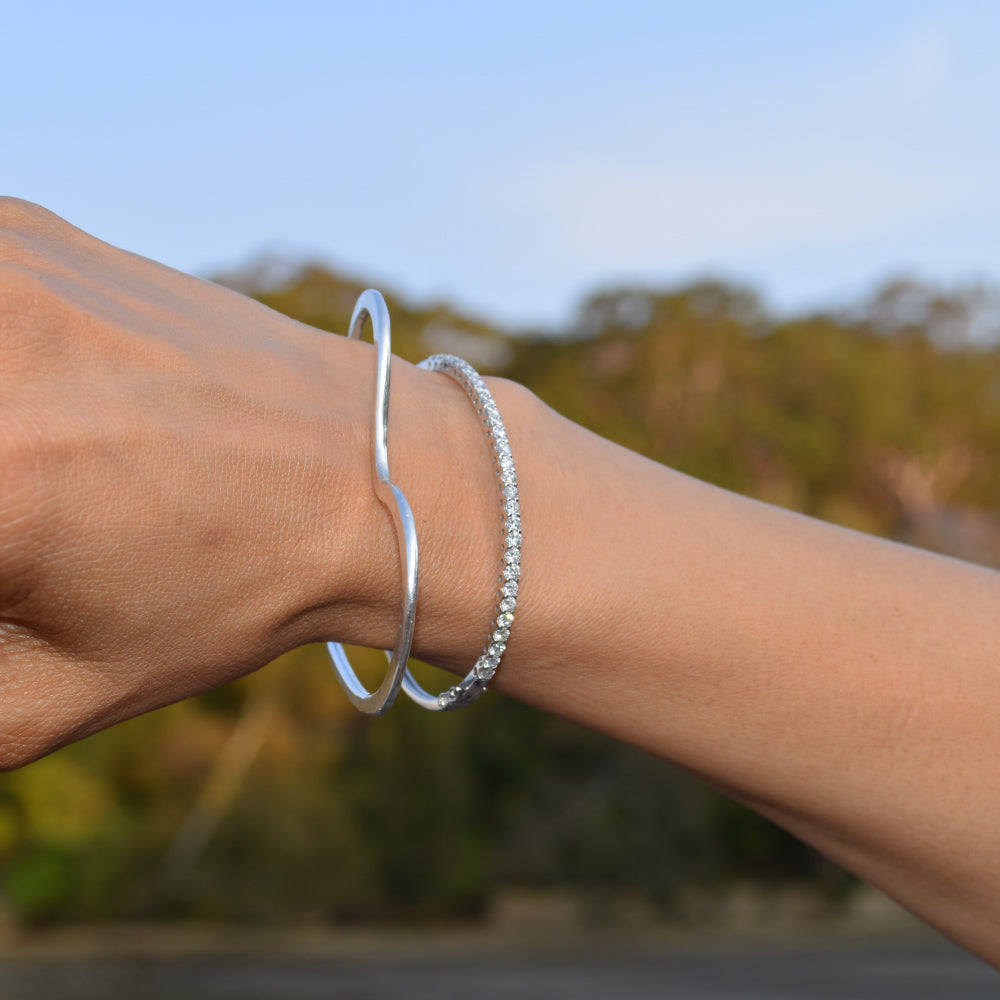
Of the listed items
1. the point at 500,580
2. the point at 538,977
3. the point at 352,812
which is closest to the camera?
the point at 500,580

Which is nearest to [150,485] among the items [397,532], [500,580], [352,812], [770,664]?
[397,532]

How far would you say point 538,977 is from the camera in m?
15.1

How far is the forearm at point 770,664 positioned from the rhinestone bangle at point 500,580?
21mm

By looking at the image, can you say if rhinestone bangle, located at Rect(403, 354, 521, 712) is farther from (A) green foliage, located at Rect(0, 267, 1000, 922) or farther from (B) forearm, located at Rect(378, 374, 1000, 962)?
(A) green foliage, located at Rect(0, 267, 1000, 922)

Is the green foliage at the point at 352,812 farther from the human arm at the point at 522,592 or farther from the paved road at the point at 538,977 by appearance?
the human arm at the point at 522,592

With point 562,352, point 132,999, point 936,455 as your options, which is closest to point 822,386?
point 936,455

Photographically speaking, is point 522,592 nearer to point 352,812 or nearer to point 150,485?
point 150,485

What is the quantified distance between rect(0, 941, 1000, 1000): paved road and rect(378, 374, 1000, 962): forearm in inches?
548

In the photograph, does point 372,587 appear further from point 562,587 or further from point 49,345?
point 49,345

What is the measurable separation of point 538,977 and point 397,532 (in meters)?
15.8

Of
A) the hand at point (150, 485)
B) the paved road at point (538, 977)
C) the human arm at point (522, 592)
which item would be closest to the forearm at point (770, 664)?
the human arm at point (522, 592)

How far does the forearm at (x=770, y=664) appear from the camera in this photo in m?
1.03

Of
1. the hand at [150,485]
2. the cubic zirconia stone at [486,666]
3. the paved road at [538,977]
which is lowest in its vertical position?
the paved road at [538,977]

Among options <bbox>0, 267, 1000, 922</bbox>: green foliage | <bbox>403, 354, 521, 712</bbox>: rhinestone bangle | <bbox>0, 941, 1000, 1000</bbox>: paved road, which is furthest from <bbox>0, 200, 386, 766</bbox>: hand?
<bbox>0, 941, 1000, 1000</bbox>: paved road
